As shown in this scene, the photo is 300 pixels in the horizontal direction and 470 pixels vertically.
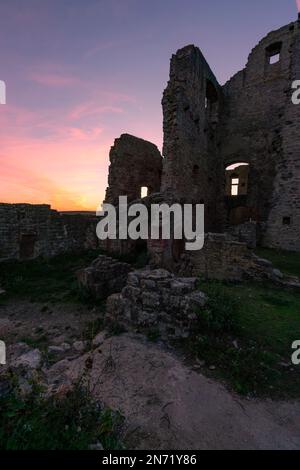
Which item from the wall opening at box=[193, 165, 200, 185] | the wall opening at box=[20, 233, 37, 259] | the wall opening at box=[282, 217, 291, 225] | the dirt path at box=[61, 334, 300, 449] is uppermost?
the wall opening at box=[193, 165, 200, 185]

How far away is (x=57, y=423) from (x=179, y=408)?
1357 millimetres

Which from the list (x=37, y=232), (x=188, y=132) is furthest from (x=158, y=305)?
(x=188, y=132)

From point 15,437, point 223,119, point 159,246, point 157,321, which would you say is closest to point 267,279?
point 159,246

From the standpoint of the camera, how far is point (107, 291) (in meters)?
6.96

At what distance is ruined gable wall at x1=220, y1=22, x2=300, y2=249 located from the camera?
13195mm

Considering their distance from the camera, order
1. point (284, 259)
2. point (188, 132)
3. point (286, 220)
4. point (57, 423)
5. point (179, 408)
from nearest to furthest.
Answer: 1. point (57, 423)
2. point (179, 408)
3. point (284, 259)
4. point (188, 132)
5. point (286, 220)

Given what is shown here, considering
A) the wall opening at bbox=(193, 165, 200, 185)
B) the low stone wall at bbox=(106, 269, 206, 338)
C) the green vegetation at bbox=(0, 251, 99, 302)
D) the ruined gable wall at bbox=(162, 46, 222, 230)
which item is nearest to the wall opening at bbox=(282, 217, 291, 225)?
the ruined gable wall at bbox=(162, 46, 222, 230)

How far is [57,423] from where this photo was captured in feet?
7.43

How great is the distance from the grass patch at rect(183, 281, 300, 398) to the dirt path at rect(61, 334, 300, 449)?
1.02ft

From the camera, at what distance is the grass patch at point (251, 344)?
10.8 ft

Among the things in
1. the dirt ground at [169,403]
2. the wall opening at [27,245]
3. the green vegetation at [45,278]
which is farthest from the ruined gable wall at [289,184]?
the wall opening at [27,245]

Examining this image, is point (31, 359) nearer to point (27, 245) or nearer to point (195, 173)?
point (27, 245)

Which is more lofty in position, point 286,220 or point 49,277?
point 286,220

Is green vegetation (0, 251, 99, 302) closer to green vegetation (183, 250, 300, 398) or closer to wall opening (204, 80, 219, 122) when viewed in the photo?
green vegetation (183, 250, 300, 398)
